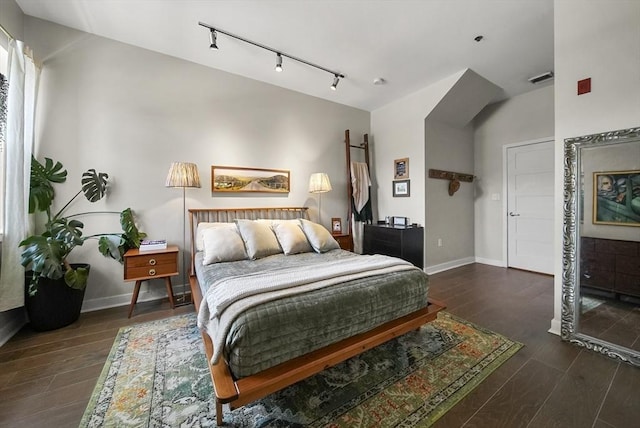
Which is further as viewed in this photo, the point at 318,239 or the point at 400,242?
the point at 400,242

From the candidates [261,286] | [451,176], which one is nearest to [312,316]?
[261,286]

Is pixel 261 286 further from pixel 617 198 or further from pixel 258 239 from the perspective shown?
pixel 617 198

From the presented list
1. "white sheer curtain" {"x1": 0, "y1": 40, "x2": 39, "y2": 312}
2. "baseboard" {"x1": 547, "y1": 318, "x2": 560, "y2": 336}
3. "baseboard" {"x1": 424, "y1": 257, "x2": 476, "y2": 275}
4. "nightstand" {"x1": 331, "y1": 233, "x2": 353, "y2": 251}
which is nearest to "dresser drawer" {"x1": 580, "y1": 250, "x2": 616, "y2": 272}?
"baseboard" {"x1": 547, "y1": 318, "x2": 560, "y2": 336}

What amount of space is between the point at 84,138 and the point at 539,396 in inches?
176

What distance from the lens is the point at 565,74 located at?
6.98 ft

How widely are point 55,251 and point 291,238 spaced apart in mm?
2108

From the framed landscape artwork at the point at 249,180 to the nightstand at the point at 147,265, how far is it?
1058mm

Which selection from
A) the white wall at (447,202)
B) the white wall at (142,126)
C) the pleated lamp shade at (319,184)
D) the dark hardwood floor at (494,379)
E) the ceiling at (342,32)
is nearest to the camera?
the dark hardwood floor at (494,379)

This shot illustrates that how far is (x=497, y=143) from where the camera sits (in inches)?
177

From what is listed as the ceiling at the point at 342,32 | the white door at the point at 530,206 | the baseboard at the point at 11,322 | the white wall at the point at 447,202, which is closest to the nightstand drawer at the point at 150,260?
the baseboard at the point at 11,322

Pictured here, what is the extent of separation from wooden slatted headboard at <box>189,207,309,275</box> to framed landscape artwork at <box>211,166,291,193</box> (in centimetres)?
29

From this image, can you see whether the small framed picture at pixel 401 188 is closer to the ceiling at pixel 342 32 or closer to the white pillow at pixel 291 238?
the ceiling at pixel 342 32

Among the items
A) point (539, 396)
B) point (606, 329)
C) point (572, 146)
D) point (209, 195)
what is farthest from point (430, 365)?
point (209, 195)

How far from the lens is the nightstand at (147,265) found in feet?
8.20
